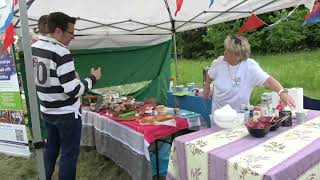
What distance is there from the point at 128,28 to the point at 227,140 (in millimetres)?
2955

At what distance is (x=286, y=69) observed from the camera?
9055 mm

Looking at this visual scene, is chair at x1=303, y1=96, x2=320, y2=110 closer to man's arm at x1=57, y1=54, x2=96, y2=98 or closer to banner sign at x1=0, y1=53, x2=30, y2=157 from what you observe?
man's arm at x1=57, y1=54, x2=96, y2=98

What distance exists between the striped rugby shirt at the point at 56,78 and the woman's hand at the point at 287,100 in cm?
137

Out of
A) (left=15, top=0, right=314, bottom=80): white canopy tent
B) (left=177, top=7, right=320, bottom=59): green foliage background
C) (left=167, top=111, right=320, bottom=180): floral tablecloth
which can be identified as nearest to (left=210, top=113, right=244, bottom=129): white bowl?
(left=167, top=111, right=320, bottom=180): floral tablecloth

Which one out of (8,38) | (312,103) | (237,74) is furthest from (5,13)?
(312,103)

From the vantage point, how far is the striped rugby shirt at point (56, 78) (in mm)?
2391

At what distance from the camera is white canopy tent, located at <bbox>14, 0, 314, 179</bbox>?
3582mm

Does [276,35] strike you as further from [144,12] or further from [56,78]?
[56,78]

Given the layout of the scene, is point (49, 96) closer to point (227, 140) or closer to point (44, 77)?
point (44, 77)

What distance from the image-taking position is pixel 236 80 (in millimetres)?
2531

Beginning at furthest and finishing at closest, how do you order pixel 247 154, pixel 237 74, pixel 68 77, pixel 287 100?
pixel 237 74 → pixel 68 77 → pixel 287 100 → pixel 247 154

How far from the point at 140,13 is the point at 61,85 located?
200 centimetres

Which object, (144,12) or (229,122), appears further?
(144,12)

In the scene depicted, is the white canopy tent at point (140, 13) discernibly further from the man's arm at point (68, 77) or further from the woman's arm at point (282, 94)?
the woman's arm at point (282, 94)
